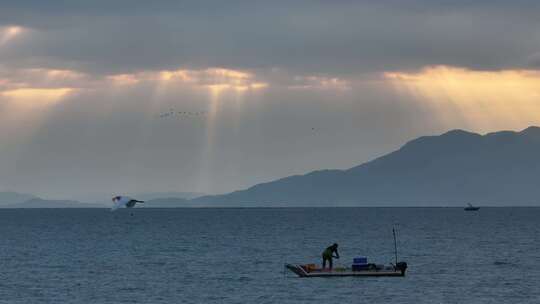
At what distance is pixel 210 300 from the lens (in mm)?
72500

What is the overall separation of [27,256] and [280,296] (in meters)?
55.1

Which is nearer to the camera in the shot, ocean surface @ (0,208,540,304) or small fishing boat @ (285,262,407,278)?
ocean surface @ (0,208,540,304)

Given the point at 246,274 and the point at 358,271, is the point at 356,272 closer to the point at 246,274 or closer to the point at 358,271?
the point at 358,271

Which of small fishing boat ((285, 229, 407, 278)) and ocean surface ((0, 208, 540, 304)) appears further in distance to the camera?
small fishing boat ((285, 229, 407, 278))

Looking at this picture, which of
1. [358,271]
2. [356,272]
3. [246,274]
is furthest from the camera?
[246,274]

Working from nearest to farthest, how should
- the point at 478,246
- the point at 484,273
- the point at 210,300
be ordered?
the point at 210,300
the point at 484,273
the point at 478,246

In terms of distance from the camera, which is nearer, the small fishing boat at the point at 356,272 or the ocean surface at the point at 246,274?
the ocean surface at the point at 246,274

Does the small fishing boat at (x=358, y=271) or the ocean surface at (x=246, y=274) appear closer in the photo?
the ocean surface at (x=246, y=274)

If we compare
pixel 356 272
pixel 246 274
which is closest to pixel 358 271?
pixel 356 272

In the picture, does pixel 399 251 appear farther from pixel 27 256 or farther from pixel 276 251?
pixel 27 256

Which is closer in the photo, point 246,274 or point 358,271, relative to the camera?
point 358,271

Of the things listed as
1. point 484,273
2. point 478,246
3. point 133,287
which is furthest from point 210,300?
point 478,246

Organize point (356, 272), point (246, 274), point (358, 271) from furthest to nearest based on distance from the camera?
point (246, 274) → point (358, 271) → point (356, 272)

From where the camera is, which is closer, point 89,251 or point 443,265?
point 443,265
